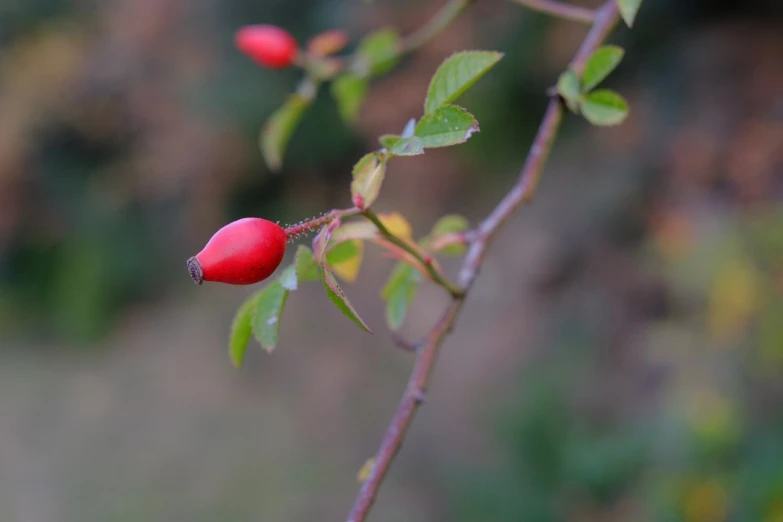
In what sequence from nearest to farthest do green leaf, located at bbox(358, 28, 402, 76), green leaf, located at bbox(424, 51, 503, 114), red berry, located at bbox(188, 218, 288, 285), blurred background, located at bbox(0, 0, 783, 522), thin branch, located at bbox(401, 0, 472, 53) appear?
red berry, located at bbox(188, 218, 288, 285) < green leaf, located at bbox(424, 51, 503, 114) < thin branch, located at bbox(401, 0, 472, 53) < green leaf, located at bbox(358, 28, 402, 76) < blurred background, located at bbox(0, 0, 783, 522)

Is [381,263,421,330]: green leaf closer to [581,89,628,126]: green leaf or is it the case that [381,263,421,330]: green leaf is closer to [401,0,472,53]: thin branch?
[581,89,628,126]: green leaf

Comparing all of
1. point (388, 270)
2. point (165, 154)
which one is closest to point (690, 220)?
point (388, 270)

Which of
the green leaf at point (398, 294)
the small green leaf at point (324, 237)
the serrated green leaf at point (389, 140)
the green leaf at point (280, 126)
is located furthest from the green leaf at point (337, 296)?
the green leaf at point (280, 126)

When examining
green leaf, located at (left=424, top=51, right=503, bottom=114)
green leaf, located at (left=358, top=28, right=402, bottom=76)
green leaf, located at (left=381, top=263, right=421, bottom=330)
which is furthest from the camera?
green leaf, located at (left=358, top=28, right=402, bottom=76)

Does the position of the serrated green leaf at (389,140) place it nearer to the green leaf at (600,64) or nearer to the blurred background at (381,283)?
the green leaf at (600,64)

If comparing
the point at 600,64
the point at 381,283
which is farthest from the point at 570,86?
the point at 381,283

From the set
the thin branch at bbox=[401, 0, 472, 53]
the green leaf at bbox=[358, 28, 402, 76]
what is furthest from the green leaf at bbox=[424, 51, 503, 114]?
the green leaf at bbox=[358, 28, 402, 76]
